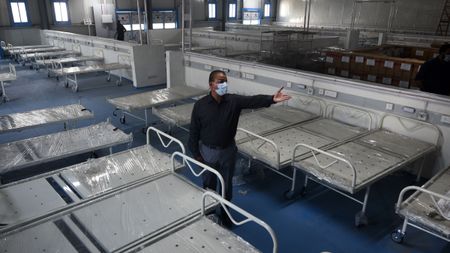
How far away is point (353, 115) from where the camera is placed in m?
5.10

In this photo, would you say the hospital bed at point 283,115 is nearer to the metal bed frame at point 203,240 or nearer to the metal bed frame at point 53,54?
the metal bed frame at point 203,240

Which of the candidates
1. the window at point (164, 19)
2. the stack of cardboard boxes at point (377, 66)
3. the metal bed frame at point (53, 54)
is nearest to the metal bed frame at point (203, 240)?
the stack of cardboard boxes at point (377, 66)

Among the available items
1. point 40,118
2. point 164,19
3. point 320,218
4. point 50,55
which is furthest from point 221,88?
point 164,19

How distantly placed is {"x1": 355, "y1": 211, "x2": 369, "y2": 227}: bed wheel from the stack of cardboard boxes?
3.53 m

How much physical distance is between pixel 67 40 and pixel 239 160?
37.0 feet

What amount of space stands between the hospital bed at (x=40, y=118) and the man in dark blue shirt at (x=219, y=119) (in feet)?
9.76

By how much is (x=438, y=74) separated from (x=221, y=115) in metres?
3.64

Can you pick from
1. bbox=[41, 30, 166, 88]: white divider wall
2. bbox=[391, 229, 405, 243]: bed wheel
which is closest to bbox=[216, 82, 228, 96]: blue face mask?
bbox=[391, 229, 405, 243]: bed wheel

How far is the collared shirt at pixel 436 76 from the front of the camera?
479 centimetres

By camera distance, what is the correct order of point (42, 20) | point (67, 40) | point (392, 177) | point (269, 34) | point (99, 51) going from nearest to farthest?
1. point (392, 177)
2. point (269, 34)
3. point (99, 51)
4. point (67, 40)
5. point (42, 20)

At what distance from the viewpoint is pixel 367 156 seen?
401cm

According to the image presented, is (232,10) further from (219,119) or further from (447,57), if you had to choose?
(219,119)

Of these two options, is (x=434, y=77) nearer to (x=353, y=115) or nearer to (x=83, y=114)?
(x=353, y=115)

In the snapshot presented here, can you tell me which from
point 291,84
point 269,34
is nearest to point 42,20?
point 269,34
